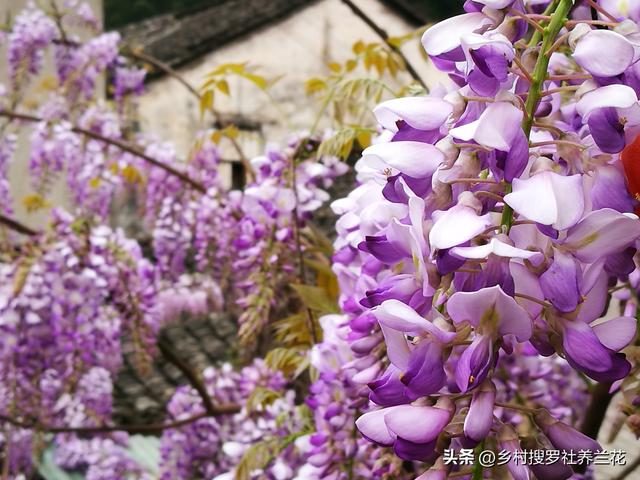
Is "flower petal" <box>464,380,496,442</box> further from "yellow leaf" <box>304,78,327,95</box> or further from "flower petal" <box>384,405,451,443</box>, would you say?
"yellow leaf" <box>304,78,327,95</box>

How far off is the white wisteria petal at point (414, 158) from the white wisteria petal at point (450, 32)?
0.22 ft

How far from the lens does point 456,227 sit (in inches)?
16.7

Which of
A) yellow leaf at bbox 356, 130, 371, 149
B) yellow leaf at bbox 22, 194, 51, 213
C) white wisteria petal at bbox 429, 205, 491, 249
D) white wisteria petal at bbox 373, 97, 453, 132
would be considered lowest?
yellow leaf at bbox 22, 194, 51, 213

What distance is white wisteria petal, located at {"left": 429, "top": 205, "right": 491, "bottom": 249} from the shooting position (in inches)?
16.5

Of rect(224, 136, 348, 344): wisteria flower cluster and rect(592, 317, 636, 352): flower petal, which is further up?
rect(592, 317, 636, 352): flower petal

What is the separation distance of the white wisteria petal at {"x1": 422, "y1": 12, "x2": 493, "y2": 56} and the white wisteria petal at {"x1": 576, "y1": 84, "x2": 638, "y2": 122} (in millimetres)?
83

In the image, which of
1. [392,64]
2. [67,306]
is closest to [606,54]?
[392,64]

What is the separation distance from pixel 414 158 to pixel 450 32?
0.30ft

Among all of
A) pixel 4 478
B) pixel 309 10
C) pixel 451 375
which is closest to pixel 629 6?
pixel 451 375

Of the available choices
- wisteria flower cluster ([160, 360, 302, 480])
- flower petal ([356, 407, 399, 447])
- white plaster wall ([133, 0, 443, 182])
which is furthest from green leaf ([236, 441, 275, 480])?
white plaster wall ([133, 0, 443, 182])

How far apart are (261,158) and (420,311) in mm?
878

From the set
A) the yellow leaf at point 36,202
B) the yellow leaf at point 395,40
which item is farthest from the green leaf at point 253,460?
the yellow leaf at point 36,202

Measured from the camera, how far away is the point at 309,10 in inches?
329

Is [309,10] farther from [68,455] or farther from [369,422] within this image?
[369,422]
